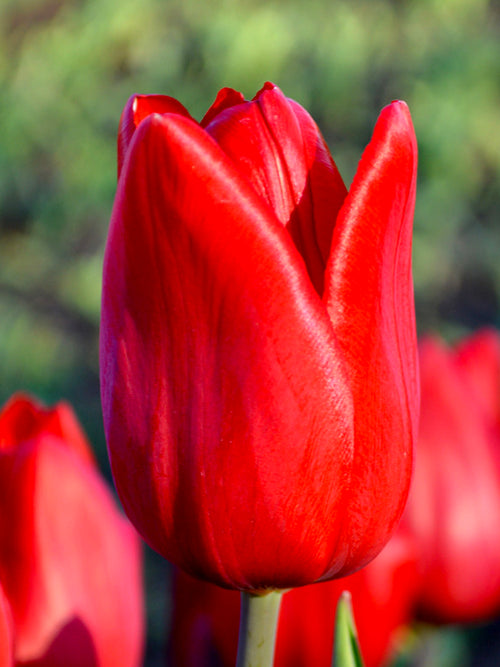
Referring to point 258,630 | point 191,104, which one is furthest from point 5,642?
point 191,104

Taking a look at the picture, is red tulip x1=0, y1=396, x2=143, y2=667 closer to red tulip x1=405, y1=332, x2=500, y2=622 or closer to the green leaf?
the green leaf

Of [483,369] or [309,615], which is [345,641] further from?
[483,369]

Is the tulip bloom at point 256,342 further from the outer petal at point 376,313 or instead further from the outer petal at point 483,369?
the outer petal at point 483,369

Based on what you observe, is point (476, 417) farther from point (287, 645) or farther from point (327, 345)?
point (327, 345)

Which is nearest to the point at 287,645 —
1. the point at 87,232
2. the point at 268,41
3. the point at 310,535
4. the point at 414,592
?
the point at 414,592

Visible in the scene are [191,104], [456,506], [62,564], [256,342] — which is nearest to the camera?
[256,342]

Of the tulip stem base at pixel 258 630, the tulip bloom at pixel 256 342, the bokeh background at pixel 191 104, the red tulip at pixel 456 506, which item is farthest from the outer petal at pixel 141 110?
the bokeh background at pixel 191 104
